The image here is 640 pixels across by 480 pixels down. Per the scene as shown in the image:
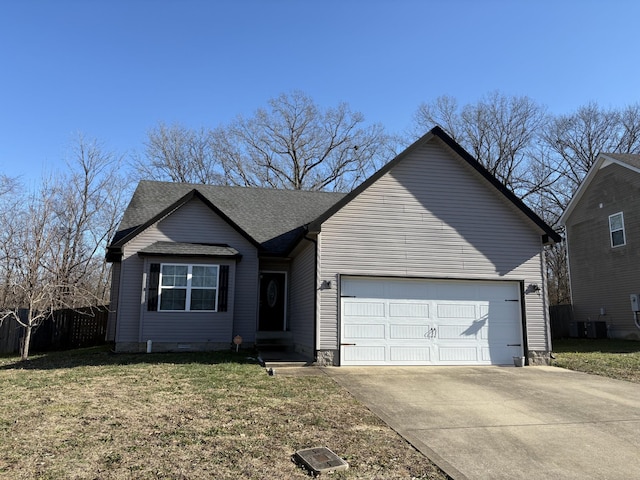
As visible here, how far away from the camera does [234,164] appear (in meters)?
32.0

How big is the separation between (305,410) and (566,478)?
3.36 meters

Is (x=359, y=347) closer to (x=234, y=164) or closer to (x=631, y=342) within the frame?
(x=631, y=342)

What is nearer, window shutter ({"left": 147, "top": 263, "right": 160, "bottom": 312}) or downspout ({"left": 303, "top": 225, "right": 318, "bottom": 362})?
downspout ({"left": 303, "top": 225, "right": 318, "bottom": 362})

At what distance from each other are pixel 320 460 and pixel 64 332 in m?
14.2

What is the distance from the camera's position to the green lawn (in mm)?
10398

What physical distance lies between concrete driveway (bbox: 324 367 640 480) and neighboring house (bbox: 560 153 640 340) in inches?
402

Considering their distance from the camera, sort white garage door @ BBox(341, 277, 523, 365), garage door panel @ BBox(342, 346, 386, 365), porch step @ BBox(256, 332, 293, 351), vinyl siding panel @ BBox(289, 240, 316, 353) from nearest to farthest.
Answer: garage door panel @ BBox(342, 346, 386, 365) → white garage door @ BBox(341, 277, 523, 365) → vinyl siding panel @ BBox(289, 240, 316, 353) → porch step @ BBox(256, 332, 293, 351)

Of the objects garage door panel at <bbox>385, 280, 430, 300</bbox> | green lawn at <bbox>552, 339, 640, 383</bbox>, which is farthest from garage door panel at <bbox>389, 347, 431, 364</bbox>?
green lawn at <bbox>552, 339, 640, 383</bbox>

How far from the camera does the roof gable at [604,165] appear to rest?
18.0m

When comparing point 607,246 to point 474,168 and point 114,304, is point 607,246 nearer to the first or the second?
point 474,168

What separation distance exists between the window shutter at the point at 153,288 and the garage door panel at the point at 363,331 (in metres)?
5.63

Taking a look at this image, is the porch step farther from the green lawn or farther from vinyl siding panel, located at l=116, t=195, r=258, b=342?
the green lawn

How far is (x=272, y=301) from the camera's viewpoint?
1501cm

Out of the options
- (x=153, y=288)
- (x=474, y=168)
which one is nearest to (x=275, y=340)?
(x=153, y=288)
